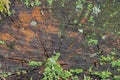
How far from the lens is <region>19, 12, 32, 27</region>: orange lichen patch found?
4.15 m

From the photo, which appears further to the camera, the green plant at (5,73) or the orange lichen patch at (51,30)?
the orange lichen patch at (51,30)

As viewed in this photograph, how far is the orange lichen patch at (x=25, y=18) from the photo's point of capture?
4154 millimetres

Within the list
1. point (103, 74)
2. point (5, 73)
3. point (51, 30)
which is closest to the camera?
point (5, 73)

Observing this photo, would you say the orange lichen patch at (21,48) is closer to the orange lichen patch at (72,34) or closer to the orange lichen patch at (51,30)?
the orange lichen patch at (51,30)

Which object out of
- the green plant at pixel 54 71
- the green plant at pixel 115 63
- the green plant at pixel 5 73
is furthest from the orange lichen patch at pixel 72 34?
the green plant at pixel 5 73

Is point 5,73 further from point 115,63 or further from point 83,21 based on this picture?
point 115,63

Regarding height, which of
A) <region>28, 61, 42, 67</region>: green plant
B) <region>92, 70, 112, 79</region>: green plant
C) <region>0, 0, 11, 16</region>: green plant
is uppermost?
<region>0, 0, 11, 16</region>: green plant

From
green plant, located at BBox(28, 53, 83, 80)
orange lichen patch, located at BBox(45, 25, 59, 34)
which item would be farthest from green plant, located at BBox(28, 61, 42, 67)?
orange lichen patch, located at BBox(45, 25, 59, 34)

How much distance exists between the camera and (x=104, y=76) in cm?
402

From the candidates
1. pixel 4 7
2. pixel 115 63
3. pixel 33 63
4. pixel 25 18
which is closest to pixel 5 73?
pixel 33 63

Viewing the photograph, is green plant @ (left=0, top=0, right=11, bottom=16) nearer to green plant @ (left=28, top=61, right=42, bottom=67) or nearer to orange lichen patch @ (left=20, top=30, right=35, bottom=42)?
orange lichen patch @ (left=20, top=30, right=35, bottom=42)

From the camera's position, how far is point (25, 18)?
4.18m

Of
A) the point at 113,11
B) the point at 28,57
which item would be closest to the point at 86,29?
the point at 113,11

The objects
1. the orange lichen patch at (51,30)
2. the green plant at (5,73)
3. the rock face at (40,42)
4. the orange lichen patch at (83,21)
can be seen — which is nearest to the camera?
→ the green plant at (5,73)
